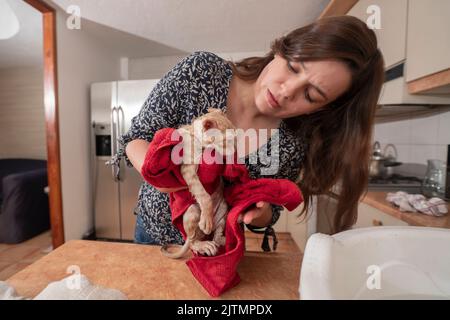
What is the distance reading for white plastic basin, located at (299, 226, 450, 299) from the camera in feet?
1.38

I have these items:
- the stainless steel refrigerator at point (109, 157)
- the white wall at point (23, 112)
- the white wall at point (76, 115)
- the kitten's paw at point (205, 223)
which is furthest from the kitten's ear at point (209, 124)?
the white wall at point (23, 112)

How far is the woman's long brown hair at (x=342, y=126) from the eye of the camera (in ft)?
2.08

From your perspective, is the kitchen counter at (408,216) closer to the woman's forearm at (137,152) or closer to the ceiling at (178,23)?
the woman's forearm at (137,152)

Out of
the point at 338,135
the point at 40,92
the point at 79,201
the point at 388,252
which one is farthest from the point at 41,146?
the point at 388,252

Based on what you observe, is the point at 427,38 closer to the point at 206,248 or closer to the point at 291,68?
the point at 291,68

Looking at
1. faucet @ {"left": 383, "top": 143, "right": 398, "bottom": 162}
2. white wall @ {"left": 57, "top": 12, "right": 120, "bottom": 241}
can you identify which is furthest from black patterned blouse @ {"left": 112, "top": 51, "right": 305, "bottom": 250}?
white wall @ {"left": 57, "top": 12, "right": 120, "bottom": 241}

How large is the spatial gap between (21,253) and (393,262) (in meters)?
2.82

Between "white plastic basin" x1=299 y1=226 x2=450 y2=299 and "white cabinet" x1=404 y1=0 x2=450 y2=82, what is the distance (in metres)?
0.90

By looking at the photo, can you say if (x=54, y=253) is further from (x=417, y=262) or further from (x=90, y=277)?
(x=417, y=262)

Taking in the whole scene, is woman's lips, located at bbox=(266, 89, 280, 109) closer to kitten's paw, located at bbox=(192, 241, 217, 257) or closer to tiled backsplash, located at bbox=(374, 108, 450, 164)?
kitten's paw, located at bbox=(192, 241, 217, 257)

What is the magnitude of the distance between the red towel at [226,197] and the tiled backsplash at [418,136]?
1.53 meters

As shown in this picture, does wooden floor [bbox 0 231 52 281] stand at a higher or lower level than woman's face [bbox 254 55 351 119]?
lower

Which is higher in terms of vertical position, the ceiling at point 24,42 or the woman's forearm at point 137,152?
the ceiling at point 24,42

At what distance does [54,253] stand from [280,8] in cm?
198
